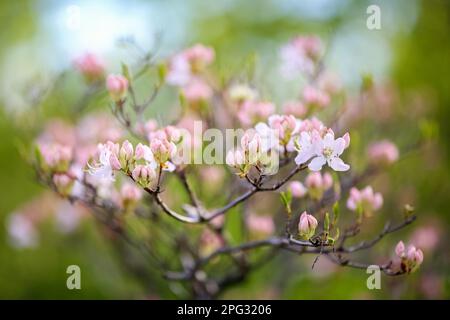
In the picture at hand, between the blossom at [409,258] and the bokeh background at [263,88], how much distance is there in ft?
1.81

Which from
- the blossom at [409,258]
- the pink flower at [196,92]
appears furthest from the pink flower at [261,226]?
the blossom at [409,258]

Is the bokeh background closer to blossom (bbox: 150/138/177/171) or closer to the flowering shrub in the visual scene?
the flowering shrub

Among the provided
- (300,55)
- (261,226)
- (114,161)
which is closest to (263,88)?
(300,55)

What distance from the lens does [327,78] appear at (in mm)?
2287

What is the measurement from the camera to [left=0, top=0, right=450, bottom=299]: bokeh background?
7.57ft

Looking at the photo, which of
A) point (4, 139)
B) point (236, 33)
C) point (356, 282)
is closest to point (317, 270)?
point (356, 282)

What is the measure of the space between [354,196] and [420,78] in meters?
2.54

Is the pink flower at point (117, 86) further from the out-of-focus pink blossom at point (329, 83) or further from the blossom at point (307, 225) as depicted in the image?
the out-of-focus pink blossom at point (329, 83)

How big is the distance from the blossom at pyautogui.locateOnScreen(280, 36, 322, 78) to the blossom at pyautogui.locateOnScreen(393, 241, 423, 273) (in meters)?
0.92

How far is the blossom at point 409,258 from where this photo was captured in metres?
1.44

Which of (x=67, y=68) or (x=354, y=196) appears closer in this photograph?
(x=354, y=196)

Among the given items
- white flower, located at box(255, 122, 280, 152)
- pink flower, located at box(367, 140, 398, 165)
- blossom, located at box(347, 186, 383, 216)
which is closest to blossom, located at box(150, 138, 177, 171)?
white flower, located at box(255, 122, 280, 152)
